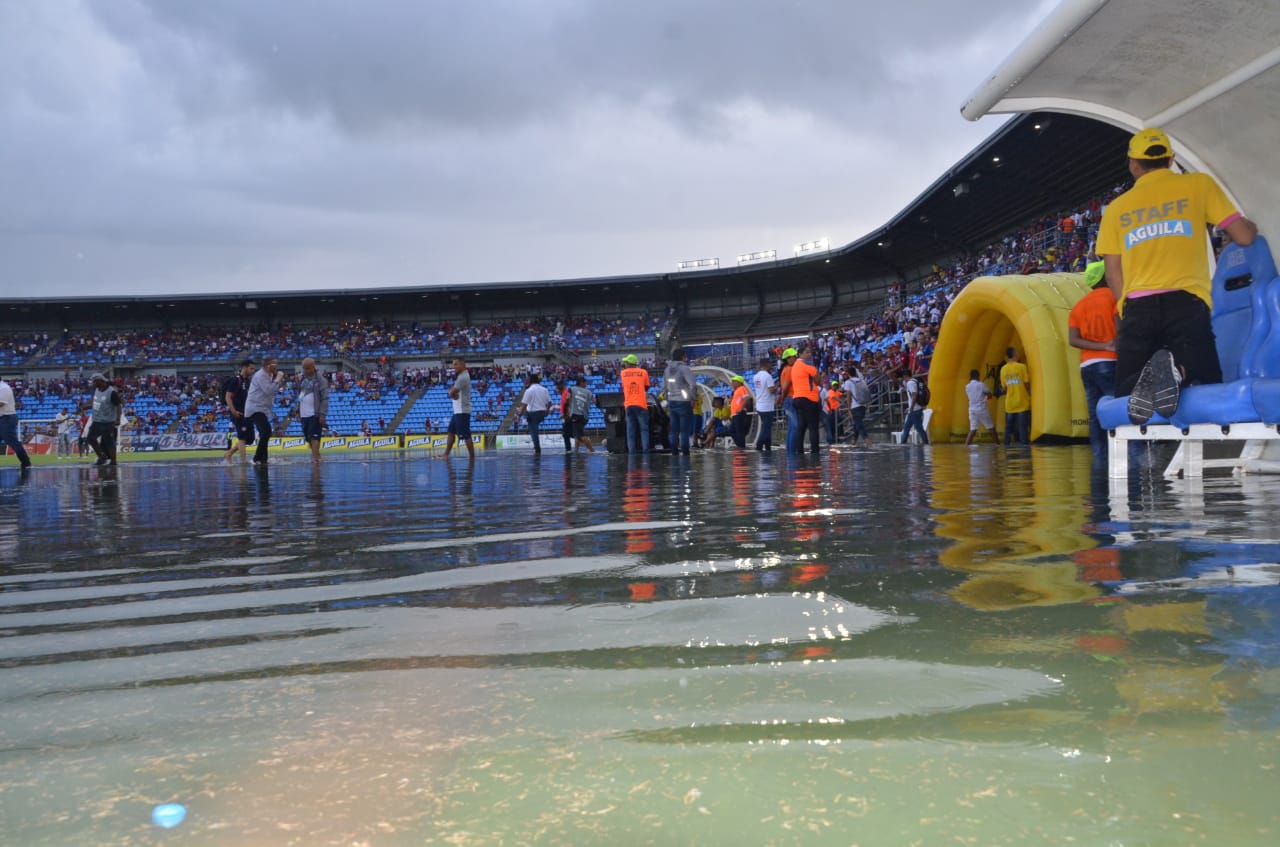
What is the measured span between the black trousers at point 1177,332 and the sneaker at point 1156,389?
0.09 metres

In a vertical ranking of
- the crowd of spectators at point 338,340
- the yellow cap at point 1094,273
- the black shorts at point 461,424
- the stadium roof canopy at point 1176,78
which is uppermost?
the crowd of spectators at point 338,340

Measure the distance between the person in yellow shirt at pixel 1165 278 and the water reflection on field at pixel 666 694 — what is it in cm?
203

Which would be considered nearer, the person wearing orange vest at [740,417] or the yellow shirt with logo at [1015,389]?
the yellow shirt with logo at [1015,389]

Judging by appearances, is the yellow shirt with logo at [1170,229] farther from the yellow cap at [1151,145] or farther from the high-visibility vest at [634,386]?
the high-visibility vest at [634,386]

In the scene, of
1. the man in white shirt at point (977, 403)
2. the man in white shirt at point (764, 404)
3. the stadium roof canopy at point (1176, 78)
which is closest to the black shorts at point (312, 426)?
the man in white shirt at point (764, 404)

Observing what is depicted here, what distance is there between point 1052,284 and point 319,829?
13104 mm

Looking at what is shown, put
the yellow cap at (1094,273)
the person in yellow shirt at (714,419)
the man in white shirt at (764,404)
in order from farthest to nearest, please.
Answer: the person in yellow shirt at (714,419) → the man in white shirt at (764,404) → the yellow cap at (1094,273)

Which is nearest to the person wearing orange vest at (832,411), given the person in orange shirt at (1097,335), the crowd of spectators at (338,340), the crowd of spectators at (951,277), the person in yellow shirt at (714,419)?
the crowd of spectators at (951,277)

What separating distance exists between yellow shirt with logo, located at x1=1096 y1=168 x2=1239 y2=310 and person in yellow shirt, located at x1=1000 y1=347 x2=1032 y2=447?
8248mm

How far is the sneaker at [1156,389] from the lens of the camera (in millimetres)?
3891

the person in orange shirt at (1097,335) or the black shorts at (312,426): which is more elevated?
the person in orange shirt at (1097,335)

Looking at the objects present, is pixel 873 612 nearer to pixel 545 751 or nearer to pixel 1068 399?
pixel 545 751

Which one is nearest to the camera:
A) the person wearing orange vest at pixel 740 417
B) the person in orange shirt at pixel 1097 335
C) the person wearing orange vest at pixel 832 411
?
the person in orange shirt at pixel 1097 335

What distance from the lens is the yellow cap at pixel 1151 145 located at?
13.6ft
